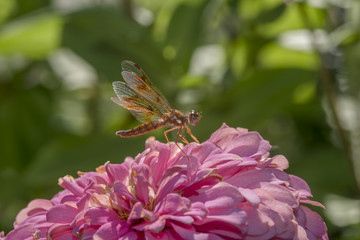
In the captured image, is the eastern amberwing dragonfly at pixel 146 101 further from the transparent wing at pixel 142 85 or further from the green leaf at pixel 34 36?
the green leaf at pixel 34 36

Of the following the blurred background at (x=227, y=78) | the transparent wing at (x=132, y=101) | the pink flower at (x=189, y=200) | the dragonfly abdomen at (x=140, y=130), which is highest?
the blurred background at (x=227, y=78)

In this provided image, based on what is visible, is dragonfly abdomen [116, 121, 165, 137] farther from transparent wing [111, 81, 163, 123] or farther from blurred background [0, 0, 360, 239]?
blurred background [0, 0, 360, 239]

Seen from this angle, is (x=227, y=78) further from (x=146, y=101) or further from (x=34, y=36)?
(x=146, y=101)

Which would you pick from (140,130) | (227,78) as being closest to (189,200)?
(140,130)

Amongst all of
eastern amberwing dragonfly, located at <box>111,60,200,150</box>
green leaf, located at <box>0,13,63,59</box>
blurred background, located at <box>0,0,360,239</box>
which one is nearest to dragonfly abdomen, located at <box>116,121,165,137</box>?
eastern amberwing dragonfly, located at <box>111,60,200,150</box>

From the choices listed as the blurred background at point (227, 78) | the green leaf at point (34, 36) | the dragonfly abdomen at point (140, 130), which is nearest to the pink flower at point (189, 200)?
the dragonfly abdomen at point (140, 130)
